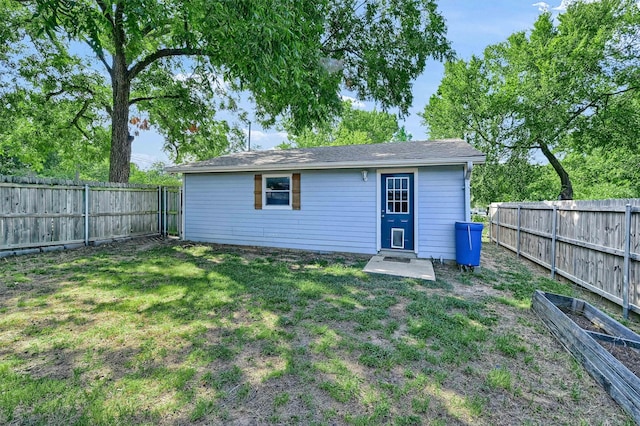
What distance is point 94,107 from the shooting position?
14.2 metres

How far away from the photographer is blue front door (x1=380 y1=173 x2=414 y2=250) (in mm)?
7367

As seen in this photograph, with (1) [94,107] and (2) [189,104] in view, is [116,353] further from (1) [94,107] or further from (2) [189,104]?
(1) [94,107]

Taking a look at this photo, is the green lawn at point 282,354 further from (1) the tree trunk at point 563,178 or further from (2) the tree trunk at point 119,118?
(1) the tree trunk at point 563,178

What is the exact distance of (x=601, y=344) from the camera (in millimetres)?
2957

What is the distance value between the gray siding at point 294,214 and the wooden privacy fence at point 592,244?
11.9ft

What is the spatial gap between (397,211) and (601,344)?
4.80 meters

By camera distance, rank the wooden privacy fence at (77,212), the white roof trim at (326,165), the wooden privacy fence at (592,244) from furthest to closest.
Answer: the wooden privacy fence at (77,212) → the white roof trim at (326,165) → the wooden privacy fence at (592,244)

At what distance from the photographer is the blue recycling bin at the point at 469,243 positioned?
6.06 m

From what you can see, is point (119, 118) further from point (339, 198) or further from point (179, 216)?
point (339, 198)

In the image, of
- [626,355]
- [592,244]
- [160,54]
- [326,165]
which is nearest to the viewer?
[626,355]

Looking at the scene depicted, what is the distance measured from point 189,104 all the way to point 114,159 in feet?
11.9

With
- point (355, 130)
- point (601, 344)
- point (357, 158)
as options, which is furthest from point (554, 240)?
point (355, 130)

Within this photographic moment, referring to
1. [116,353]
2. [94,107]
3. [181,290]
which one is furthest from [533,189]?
→ [94,107]

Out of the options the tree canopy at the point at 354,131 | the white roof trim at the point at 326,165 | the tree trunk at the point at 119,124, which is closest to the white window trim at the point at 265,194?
the white roof trim at the point at 326,165
